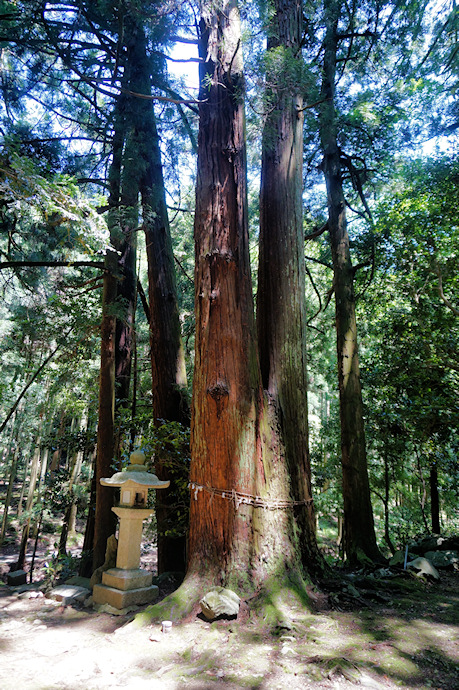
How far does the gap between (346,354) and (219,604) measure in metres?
4.33

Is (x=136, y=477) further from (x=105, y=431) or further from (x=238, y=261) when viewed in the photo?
(x=238, y=261)

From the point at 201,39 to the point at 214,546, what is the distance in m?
A: 4.83

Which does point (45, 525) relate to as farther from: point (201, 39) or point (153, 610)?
point (201, 39)

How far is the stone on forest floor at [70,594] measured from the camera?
4022 mm

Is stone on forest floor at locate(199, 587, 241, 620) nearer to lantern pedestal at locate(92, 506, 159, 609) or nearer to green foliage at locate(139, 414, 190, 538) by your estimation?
lantern pedestal at locate(92, 506, 159, 609)

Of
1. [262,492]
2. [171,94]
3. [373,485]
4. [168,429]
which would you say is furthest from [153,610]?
[373,485]

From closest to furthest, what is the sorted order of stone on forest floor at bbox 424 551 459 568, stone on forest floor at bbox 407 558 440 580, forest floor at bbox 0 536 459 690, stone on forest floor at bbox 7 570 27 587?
forest floor at bbox 0 536 459 690 → stone on forest floor at bbox 407 558 440 580 → stone on forest floor at bbox 424 551 459 568 → stone on forest floor at bbox 7 570 27 587

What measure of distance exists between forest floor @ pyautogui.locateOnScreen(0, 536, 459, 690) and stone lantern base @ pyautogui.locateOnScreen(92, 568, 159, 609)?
7.9 inches

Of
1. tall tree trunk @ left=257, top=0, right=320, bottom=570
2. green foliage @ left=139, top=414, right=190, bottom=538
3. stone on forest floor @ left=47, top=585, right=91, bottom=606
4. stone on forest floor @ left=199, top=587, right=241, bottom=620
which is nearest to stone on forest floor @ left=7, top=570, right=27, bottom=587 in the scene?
stone on forest floor @ left=47, top=585, right=91, bottom=606

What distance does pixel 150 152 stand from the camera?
6.24 meters

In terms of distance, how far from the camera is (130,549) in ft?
12.8

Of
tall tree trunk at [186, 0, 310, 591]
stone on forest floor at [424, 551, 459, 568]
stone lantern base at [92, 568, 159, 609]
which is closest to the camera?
tall tree trunk at [186, 0, 310, 591]

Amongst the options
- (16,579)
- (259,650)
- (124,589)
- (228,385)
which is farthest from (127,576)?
(16,579)

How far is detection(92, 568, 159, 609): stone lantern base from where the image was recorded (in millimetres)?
3668
